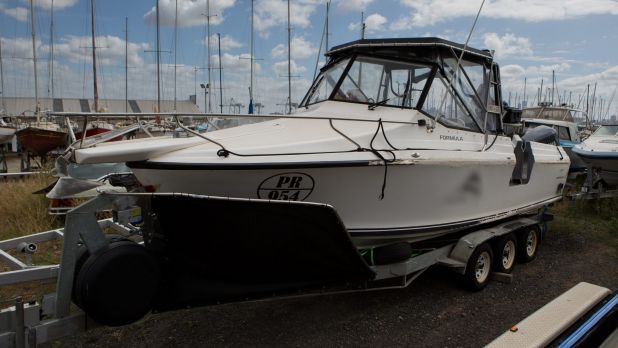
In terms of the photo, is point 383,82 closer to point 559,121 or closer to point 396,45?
point 396,45

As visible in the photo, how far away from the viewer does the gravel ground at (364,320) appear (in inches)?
160

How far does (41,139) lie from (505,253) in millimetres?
15664

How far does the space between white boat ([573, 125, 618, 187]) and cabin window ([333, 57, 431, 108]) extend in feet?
16.8

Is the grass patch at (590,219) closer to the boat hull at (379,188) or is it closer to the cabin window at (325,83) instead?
the boat hull at (379,188)

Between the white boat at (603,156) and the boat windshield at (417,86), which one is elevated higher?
the boat windshield at (417,86)

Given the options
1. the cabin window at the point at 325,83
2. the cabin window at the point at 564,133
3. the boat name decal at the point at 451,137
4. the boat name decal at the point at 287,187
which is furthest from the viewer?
the cabin window at the point at 564,133

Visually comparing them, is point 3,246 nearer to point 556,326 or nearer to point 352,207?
point 352,207

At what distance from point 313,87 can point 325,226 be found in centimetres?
292

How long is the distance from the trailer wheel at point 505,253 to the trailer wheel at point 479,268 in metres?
0.18

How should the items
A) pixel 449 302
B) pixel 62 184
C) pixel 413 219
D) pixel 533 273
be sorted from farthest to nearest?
pixel 533 273, pixel 449 302, pixel 413 219, pixel 62 184

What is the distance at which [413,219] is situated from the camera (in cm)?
448

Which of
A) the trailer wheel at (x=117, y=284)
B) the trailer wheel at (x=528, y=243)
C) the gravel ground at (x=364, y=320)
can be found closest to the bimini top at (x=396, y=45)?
the trailer wheel at (x=528, y=243)

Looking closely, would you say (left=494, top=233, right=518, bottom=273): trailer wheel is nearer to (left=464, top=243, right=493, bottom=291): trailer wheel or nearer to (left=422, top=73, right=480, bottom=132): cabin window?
(left=464, top=243, right=493, bottom=291): trailer wheel

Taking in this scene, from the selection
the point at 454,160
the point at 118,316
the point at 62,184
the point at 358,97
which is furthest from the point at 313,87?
the point at 118,316
